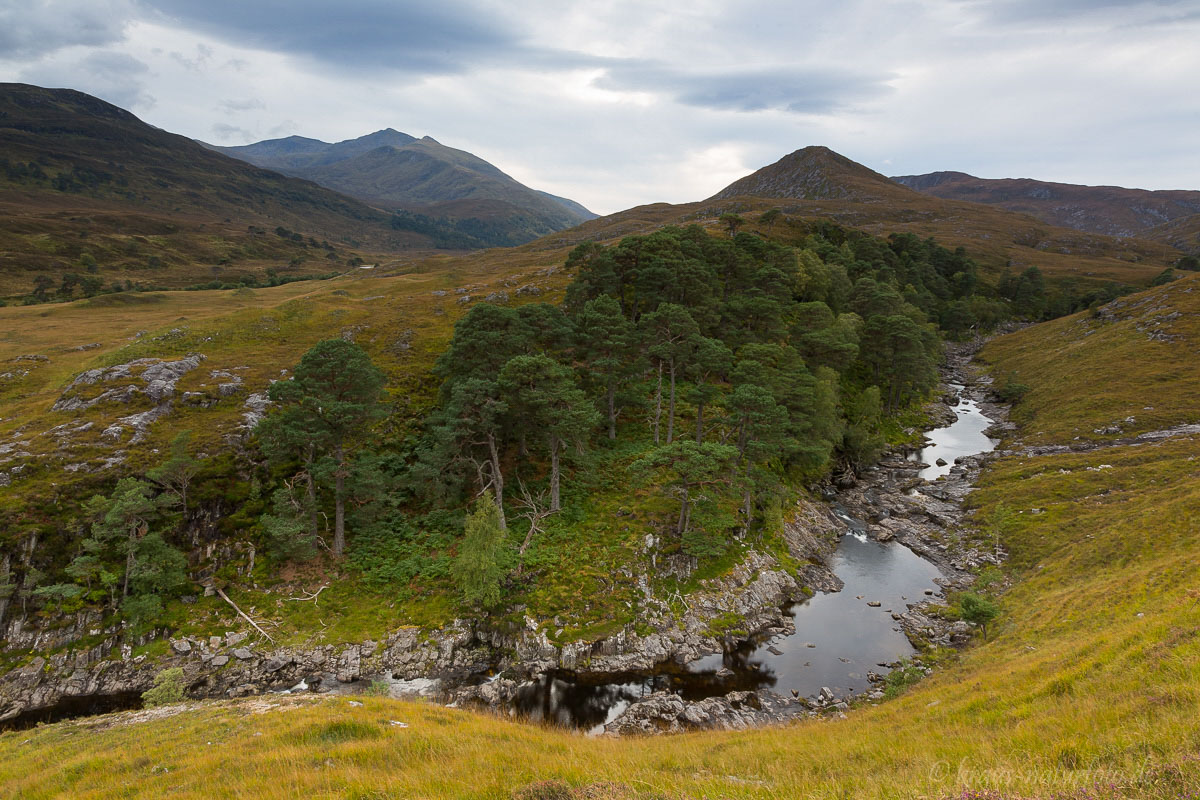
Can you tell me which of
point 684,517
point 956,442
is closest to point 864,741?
point 684,517

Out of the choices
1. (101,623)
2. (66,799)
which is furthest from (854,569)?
(101,623)

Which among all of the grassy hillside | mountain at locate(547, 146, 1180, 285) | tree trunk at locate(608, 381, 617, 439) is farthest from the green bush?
mountain at locate(547, 146, 1180, 285)

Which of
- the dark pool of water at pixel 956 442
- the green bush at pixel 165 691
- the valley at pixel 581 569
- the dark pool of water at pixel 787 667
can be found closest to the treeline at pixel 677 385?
the valley at pixel 581 569

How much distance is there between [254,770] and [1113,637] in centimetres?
2742

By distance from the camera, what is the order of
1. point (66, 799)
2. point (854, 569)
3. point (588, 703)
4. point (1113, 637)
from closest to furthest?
point (66, 799), point (1113, 637), point (588, 703), point (854, 569)

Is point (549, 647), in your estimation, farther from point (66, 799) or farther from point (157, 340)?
point (157, 340)

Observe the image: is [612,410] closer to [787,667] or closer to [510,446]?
[510,446]

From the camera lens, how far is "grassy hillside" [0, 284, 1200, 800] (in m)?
8.94

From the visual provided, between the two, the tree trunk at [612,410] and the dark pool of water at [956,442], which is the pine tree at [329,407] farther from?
the dark pool of water at [956,442]

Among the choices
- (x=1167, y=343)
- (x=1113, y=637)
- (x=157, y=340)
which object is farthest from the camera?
(x=1167, y=343)

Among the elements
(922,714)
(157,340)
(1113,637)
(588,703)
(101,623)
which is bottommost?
(588,703)

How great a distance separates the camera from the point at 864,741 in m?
14.7

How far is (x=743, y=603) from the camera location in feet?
110

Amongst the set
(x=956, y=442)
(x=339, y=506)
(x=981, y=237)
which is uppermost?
(x=981, y=237)
